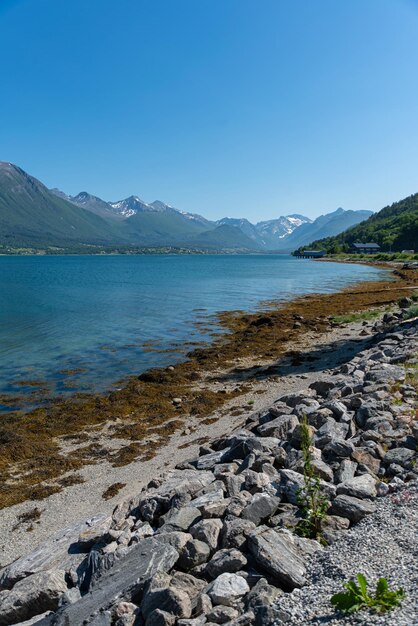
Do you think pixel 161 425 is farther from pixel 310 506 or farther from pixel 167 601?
pixel 167 601

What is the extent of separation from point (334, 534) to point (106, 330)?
3419cm

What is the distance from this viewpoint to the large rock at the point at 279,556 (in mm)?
5973

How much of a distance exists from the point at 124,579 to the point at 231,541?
68.9 inches

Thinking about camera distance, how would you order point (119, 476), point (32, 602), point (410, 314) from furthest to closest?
1. point (410, 314)
2. point (119, 476)
3. point (32, 602)

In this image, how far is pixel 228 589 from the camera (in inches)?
235

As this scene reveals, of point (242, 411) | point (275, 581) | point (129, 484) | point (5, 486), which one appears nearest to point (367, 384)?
point (242, 411)

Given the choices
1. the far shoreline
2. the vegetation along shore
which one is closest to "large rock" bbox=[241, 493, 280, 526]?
the far shoreline

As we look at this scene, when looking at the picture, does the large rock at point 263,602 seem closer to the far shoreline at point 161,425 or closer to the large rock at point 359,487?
the large rock at point 359,487

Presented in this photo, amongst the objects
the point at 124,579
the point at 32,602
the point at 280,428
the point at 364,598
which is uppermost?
the point at 364,598

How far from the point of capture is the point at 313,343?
32.0 meters

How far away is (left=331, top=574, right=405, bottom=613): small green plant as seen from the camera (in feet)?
16.0

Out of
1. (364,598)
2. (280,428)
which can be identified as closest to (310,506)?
(364,598)

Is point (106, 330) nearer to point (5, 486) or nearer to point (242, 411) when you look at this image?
point (242, 411)

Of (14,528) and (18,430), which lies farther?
(18,430)
